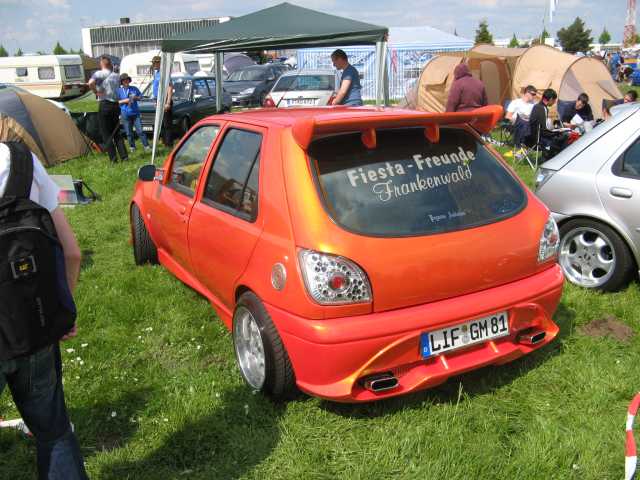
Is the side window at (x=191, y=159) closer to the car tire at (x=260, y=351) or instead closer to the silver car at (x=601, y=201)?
the car tire at (x=260, y=351)

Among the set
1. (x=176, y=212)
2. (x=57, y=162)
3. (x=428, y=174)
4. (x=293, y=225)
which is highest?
(x=428, y=174)

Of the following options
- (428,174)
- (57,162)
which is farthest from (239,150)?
(57,162)

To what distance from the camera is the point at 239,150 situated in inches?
145

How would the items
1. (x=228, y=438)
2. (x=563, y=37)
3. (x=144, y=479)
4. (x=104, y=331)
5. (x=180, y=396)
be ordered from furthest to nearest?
(x=563, y=37) < (x=104, y=331) < (x=180, y=396) < (x=228, y=438) < (x=144, y=479)

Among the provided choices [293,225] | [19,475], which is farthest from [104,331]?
[293,225]

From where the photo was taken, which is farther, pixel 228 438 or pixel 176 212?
pixel 176 212

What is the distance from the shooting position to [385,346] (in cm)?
277

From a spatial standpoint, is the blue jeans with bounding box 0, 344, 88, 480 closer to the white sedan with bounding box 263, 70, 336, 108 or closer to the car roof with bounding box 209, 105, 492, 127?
the car roof with bounding box 209, 105, 492, 127

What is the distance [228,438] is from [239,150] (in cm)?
169

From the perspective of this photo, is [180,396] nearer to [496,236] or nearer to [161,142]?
[496,236]

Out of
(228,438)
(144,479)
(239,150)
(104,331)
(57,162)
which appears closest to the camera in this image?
(144,479)

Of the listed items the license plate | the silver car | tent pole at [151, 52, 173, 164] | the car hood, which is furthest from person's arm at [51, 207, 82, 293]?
the car hood

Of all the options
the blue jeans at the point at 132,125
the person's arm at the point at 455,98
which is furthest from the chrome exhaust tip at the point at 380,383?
the blue jeans at the point at 132,125

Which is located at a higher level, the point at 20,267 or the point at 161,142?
the point at 20,267
